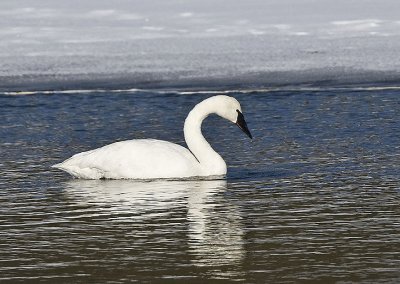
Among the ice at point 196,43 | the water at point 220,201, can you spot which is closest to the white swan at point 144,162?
the water at point 220,201

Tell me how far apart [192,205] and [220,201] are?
0.81 ft

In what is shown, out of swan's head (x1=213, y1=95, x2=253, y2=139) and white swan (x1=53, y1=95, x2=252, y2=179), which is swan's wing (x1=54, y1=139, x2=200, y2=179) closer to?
white swan (x1=53, y1=95, x2=252, y2=179)

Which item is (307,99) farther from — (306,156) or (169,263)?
(169,263)

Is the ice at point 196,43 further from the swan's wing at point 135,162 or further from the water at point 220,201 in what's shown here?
the swan's wing at point 135,162

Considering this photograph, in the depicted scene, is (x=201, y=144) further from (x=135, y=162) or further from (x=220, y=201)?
(x=220, y=201)

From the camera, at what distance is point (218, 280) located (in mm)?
4941

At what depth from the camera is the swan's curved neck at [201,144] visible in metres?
8.69

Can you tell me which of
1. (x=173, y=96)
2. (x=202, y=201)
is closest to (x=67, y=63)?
(x=173, y=96)

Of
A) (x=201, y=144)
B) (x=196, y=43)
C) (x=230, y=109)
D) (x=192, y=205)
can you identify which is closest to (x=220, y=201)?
(x=192, y=205)

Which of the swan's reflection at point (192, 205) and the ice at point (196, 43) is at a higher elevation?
the ice at point (196, 43)

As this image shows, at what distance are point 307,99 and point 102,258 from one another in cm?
730

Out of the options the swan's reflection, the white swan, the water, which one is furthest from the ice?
the swan's reflection

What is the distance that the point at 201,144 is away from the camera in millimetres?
9109

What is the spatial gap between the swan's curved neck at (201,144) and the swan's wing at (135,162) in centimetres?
10
